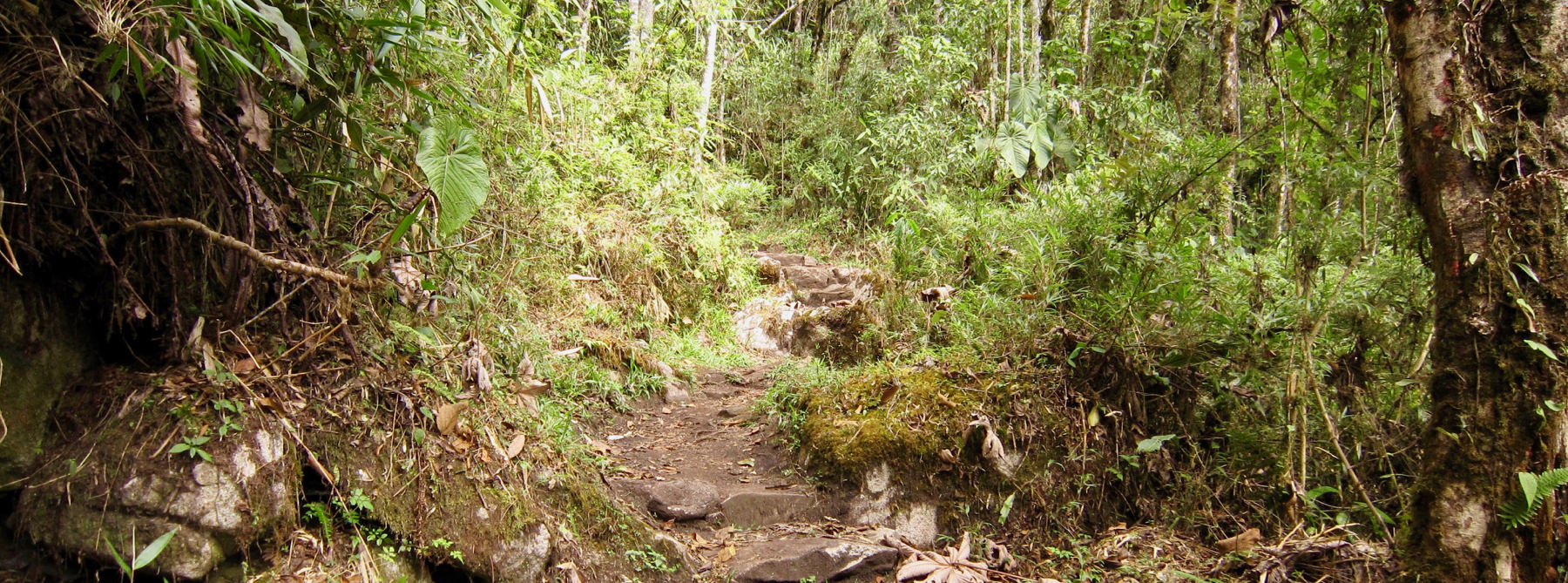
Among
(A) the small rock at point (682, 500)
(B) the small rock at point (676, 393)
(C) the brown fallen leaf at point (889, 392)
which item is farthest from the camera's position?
(B) the small rock at point (676, 393)

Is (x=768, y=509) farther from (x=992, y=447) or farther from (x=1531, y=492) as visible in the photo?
(x=1531, y=492)

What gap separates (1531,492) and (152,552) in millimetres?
4024

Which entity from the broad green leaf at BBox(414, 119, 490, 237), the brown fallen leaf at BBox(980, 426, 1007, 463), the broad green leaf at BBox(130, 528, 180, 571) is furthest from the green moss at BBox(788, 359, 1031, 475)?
the broad green leaf at BBox(130, 528, 180, 571)

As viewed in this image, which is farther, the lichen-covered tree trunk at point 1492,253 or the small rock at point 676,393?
the small rock at point 676,393

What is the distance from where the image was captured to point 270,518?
2490mm

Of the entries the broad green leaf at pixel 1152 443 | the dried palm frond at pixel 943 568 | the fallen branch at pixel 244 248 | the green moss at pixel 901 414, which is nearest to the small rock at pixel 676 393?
the green moss at pixel 901 414

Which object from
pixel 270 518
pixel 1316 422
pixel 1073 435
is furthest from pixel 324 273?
pixel 1316 422

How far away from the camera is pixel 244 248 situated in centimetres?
239

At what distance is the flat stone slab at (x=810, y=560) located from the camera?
357 centimetres

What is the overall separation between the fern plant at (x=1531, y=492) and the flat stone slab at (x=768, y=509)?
9.19ft

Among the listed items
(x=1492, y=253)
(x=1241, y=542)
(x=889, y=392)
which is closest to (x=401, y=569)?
(x=889, y=392)

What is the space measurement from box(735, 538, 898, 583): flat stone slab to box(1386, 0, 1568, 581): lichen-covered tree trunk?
212cm

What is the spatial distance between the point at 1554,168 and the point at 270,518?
423 cm

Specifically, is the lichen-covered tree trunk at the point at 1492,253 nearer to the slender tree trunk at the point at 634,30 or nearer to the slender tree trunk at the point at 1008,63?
the slender tree trunk at the point at 1008,63
